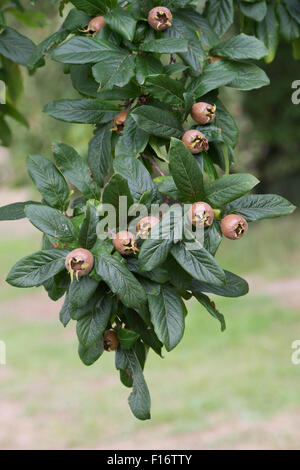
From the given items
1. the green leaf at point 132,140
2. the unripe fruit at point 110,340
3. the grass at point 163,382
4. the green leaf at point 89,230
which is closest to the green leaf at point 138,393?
the unripe fruit at point 110,340

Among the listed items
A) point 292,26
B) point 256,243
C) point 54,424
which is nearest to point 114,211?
point 292,26

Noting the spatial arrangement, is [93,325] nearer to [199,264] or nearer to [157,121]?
[199,264]

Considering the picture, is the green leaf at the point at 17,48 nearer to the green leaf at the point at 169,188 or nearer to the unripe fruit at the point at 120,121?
the unripe fruit at the point at 120,121

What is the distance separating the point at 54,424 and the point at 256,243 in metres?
5.00

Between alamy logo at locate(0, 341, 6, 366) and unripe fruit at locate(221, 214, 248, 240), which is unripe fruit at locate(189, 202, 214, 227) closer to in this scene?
unripe fruit at locate(221, 214, 248, 240)

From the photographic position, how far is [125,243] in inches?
35.3

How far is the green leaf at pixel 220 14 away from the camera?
1339mm

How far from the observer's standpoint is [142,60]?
107cm

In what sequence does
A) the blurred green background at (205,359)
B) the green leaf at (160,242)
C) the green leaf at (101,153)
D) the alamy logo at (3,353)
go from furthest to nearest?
the alamy logo at (3,353) → the blurred green background at (205,359) → the green leaf at (101,153) → the green leaf at (160,242)

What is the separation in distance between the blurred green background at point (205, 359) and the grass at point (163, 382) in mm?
10

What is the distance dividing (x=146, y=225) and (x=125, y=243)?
1.7 inches

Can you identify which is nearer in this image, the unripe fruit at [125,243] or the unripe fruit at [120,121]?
the unripe fruit at [125,243]

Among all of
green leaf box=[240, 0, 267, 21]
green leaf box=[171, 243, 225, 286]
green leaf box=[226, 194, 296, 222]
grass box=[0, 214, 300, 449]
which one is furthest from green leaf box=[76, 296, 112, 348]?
grass box=[0, 214, 300, 449]

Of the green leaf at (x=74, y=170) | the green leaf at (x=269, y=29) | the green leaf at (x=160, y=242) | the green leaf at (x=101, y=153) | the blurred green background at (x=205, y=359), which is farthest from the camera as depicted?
the blurred green background at (x=205, y=359)
